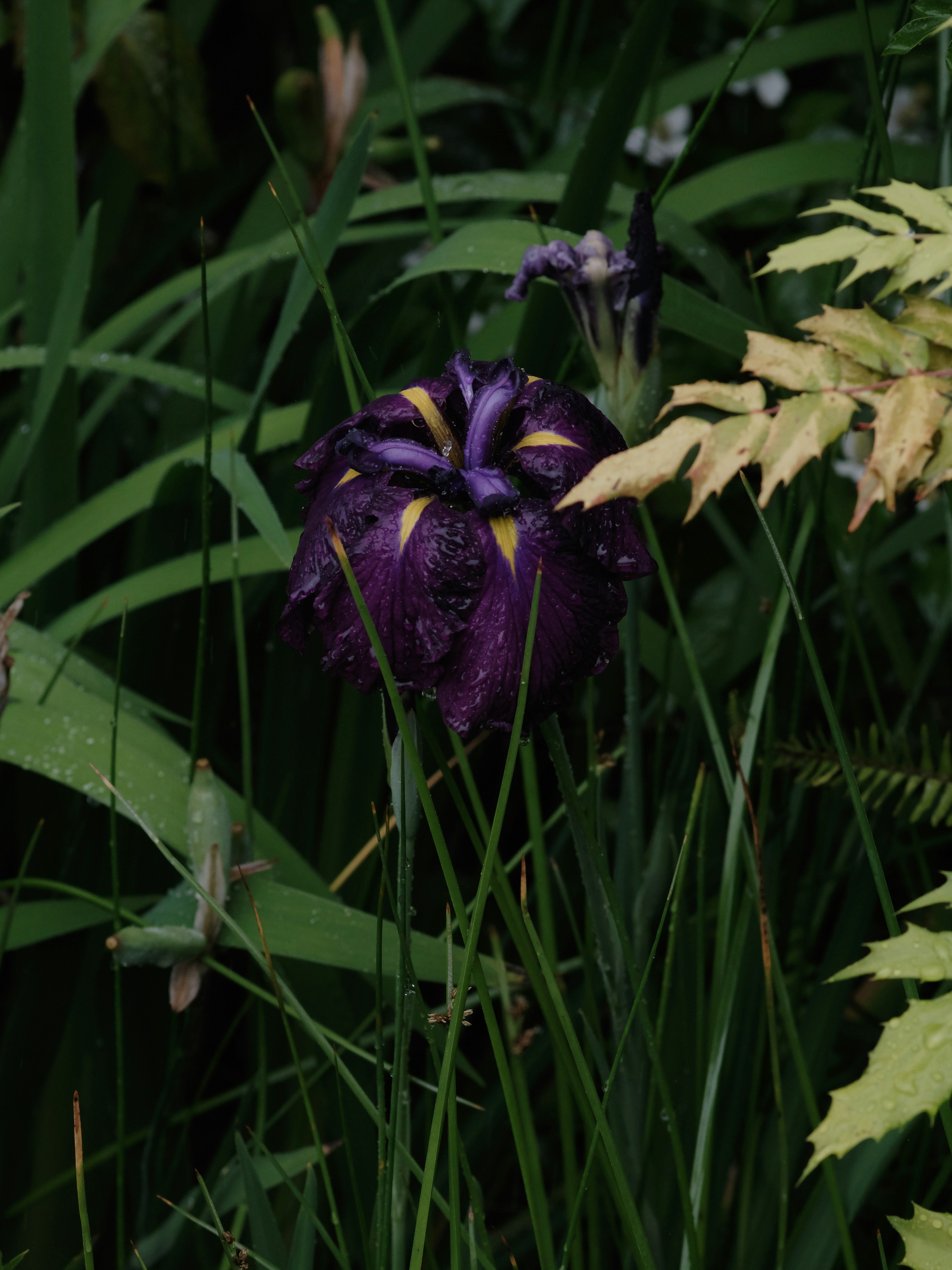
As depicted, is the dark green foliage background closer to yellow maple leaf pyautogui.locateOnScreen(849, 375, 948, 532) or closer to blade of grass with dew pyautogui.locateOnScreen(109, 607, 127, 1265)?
blade of grass with dew pyautogui.locateOnScreen(109, 607, 127, 1265)

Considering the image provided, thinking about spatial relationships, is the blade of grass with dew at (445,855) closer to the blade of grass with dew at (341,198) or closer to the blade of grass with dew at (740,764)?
the blade of grass with dew at (740,764)

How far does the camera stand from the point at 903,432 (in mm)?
411

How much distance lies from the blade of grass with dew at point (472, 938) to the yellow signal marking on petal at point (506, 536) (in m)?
0.01

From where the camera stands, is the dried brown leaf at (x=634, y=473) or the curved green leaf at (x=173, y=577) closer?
the dried brown leaf at (x=634, y=473)

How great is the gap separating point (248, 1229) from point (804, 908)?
1.64 ft

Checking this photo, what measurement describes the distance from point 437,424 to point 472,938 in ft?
0.85

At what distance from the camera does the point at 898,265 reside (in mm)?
517

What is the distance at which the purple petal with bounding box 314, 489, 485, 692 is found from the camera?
0.44m

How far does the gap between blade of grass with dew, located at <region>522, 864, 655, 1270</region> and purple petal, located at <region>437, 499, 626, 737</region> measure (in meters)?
0.10

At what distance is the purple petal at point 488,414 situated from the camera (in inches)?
19.7

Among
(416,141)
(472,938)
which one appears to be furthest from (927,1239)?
(416,141)

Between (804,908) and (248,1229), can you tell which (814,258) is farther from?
(248,1229)

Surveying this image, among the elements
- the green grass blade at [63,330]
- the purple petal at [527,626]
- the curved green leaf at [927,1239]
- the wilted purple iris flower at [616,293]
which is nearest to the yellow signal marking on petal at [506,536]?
the purple petal at [527,626]

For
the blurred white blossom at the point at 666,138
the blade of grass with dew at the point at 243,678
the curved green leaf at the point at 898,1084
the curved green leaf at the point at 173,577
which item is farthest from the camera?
the blurred white blossom at the point at 666,138
